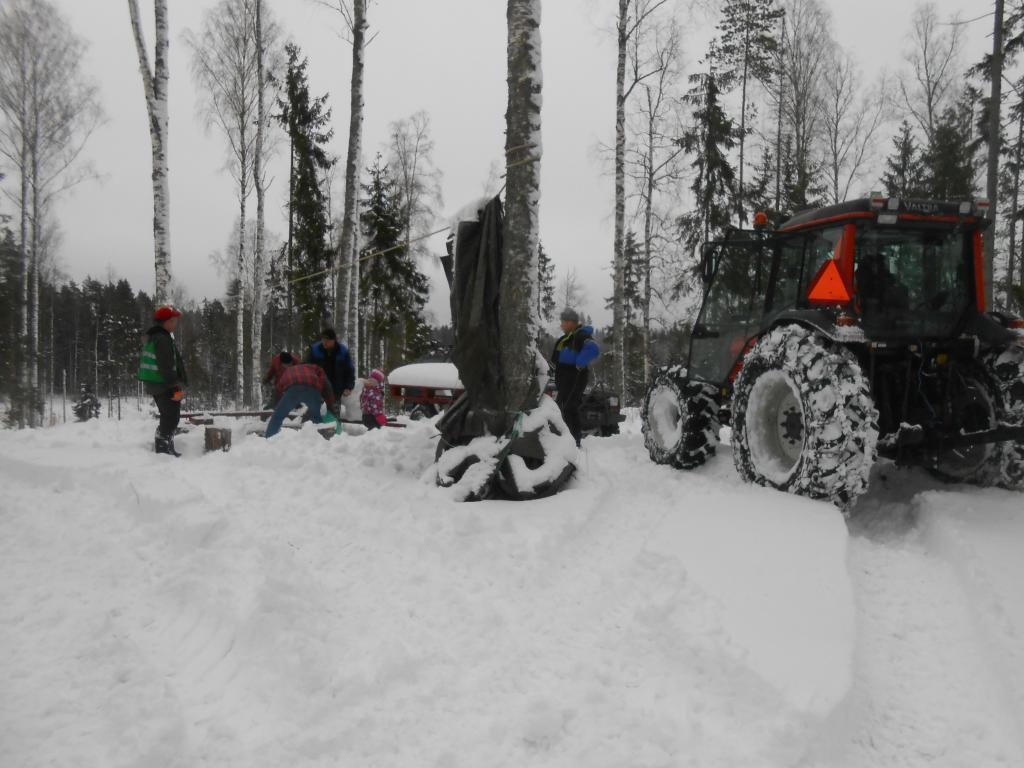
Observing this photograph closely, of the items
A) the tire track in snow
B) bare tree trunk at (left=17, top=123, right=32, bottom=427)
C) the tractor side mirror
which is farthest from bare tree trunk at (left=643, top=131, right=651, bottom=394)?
bare tree trunk at (left=17, top=123, right=32, bottom=427)

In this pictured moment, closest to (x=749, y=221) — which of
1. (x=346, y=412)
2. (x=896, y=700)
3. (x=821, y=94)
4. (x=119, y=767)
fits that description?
(x=821, y=94)

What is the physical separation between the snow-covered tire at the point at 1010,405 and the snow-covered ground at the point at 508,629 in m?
0.20

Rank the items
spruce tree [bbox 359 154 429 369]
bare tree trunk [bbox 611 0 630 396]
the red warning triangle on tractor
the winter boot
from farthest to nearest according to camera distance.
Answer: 1. spruce tree [bbox 359 154 429 369]
2. bare tree trunk [bbox 611 0 630 396]
3. the winter boot
4. the red warning triangle on tractor

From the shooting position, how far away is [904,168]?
71.7 ft

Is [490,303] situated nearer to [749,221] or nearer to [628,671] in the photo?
[628,671]

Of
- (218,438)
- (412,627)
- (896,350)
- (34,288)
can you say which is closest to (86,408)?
(34,288)

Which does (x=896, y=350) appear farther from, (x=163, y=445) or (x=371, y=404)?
(x=371, y=404)

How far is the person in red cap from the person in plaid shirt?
100 cm

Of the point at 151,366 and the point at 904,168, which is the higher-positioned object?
the point at 904,168

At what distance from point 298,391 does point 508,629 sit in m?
5.14

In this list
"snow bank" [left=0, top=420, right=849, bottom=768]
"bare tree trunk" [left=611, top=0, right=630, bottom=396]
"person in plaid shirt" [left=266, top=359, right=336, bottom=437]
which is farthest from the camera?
"bare tree trunk" [left=611, top=0, right=630, bottom=396]

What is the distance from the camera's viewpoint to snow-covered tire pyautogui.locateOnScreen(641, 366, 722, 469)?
5953mm

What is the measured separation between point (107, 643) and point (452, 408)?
9.96 feet

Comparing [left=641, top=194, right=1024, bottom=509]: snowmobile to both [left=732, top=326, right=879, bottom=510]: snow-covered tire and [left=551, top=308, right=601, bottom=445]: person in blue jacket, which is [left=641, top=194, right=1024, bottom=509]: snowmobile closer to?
[left=732, top=326, right=879, bottom=510]: snow-covered tire
